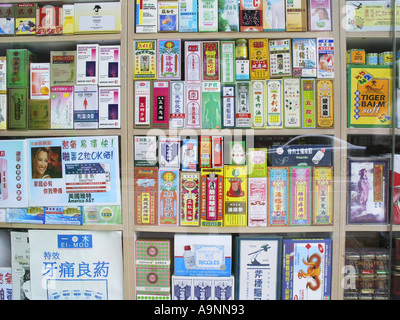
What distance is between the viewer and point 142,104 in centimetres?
183

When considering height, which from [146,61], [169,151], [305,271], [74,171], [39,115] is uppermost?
[146,61]

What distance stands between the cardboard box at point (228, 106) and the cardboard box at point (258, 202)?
374 millimetres

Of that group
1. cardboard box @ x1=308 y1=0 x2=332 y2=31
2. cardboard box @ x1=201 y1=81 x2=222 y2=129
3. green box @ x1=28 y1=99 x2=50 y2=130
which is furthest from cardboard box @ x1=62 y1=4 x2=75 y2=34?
cardboard box @ x1=308 y1=0 x2=332 y2=31

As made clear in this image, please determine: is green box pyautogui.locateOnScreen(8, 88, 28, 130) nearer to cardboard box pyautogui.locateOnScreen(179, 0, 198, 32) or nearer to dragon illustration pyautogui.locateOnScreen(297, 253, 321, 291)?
cardboard box pyautogui.locateOnScreen(179, 0, 198, 32)

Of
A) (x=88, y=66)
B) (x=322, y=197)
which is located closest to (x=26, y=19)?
(x=88, y=66)

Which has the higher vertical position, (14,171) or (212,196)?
(14,171)

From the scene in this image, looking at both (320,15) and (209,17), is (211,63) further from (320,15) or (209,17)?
(320,15)

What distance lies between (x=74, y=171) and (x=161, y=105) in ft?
2.29

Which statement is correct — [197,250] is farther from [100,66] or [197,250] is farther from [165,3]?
[165,3]

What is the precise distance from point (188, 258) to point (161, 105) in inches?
38.5

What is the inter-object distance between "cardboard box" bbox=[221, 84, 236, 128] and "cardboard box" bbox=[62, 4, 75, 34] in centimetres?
105

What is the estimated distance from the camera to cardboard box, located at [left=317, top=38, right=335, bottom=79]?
180cm

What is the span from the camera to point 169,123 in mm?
1834

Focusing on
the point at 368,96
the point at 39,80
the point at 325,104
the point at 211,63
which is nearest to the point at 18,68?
the point at 39,80
